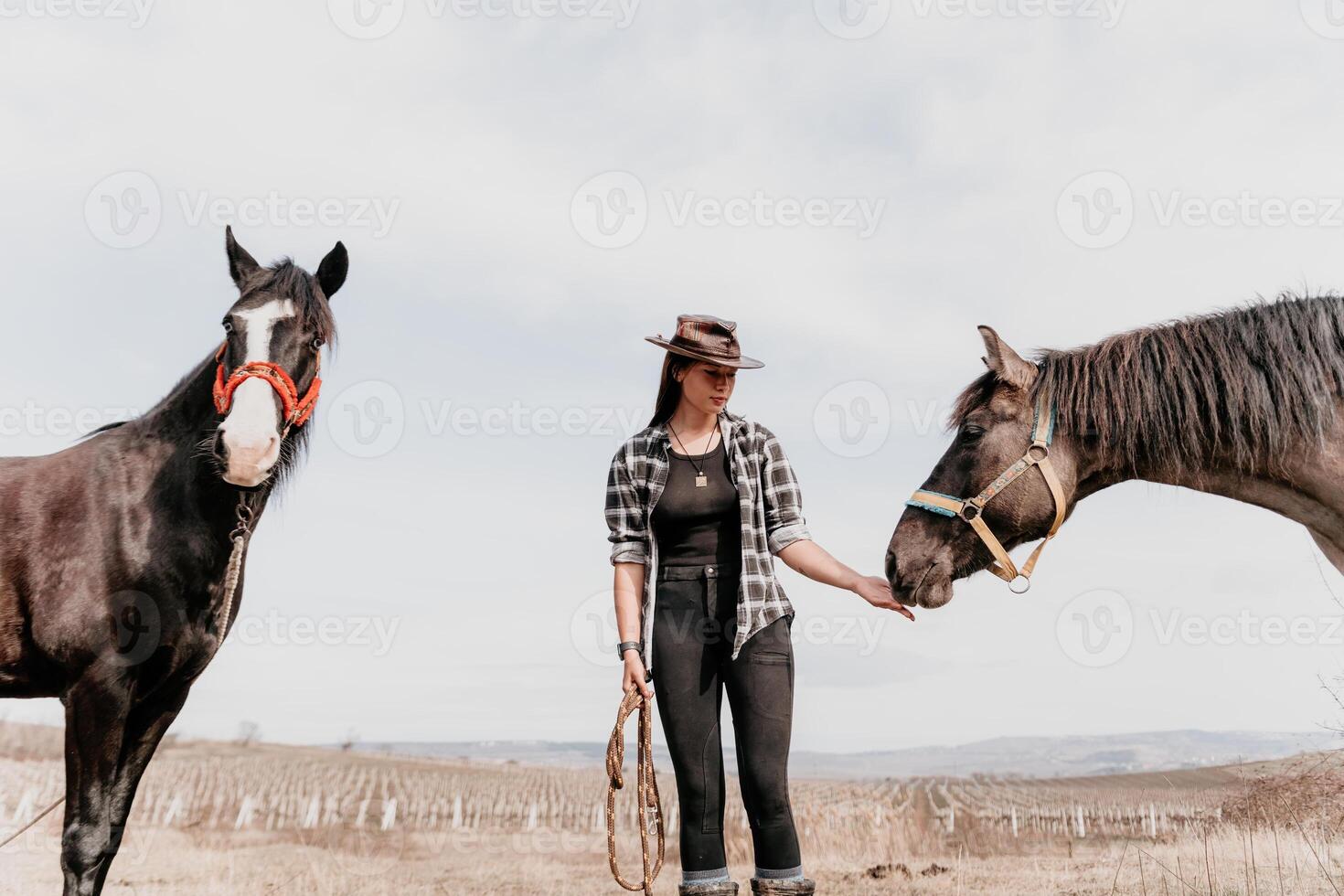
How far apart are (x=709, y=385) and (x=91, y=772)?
304 centimetres

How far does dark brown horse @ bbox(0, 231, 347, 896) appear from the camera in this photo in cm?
373

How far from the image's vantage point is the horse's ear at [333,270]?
4.67 meters

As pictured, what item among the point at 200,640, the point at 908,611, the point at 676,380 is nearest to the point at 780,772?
the point at 908,611

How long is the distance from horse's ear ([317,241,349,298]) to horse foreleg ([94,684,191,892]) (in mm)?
2128

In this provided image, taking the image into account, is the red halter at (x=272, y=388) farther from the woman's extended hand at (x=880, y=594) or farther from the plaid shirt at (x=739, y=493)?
the woman's extended hand at (x=880, y=594)

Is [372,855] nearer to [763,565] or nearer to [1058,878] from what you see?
[1058,878]

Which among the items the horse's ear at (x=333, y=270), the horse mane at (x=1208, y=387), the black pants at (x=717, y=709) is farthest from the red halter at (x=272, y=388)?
the horse mane at (x=1208, y=387)

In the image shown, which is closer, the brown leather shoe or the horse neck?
the brown leather shoe

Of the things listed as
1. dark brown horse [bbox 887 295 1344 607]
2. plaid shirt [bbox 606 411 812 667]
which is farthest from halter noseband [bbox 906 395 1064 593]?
plaid shirt [bbox 606 411 812 667]

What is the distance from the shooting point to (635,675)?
3.03 meters

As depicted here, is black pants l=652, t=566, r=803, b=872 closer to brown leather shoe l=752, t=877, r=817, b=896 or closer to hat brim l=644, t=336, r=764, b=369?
brown leather shoe l=752, t=877, r=817, b=896

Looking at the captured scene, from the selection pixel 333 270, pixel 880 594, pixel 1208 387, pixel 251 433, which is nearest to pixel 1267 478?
pixel 1208 387

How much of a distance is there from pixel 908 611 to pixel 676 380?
1.29 meters

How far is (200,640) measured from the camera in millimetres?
4047
